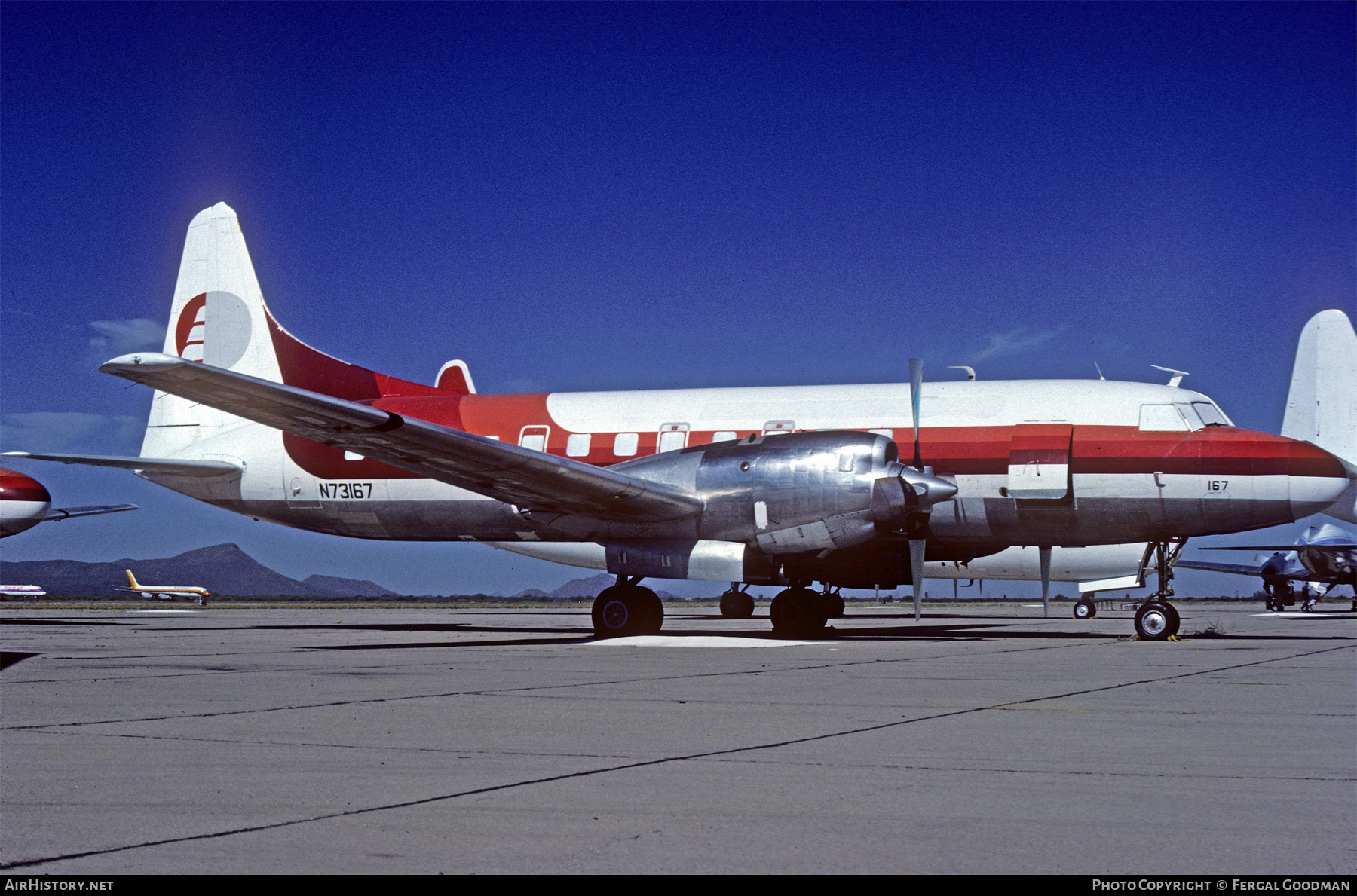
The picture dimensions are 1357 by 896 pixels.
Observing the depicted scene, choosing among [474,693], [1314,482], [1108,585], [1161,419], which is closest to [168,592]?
[1108,585]

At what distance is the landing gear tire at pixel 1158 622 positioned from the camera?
18.3 metres

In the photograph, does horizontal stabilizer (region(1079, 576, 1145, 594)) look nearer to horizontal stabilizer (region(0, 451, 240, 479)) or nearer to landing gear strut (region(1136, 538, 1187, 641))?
landing gear strut (region(1136, 538, 1187, 641))

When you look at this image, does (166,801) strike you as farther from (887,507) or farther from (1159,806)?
(887,507)

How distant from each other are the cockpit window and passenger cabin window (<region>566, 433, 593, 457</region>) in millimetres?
10224

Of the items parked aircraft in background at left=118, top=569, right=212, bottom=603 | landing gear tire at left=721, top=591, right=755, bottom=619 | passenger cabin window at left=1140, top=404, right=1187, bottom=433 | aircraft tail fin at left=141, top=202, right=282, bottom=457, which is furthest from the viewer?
parked aircraft in background at left=118, top=569, right=212, bottom=603

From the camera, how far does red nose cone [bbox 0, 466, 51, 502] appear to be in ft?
94.3

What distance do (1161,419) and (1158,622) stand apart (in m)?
3.26

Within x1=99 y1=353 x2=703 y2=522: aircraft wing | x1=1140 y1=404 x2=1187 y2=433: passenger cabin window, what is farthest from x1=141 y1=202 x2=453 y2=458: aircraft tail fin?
x1=1140 y1=404 x2=1187 y2=433: passenger cabin window

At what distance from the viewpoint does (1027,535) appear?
19.5 meters

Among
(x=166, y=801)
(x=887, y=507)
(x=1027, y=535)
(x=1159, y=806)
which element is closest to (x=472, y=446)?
(x=887, y=507)

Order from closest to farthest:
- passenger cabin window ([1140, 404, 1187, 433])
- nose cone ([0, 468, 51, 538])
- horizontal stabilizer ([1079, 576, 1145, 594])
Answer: passenger cabin window ([1140, 404, 1187, 433]), nose cone ([0, 468, 51, 538]), horizontal stabilizer ([1079, 576, 1145, 594])

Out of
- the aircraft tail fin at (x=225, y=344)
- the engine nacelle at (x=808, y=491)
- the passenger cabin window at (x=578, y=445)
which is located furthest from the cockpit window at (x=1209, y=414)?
the aircraft tail fin at (x=225, y=344)

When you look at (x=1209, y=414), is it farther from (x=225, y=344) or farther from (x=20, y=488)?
(x=20, y=488)

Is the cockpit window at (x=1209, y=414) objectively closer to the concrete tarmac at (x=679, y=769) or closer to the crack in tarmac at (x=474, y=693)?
the concrete tarmac at (x=679, y=769)
